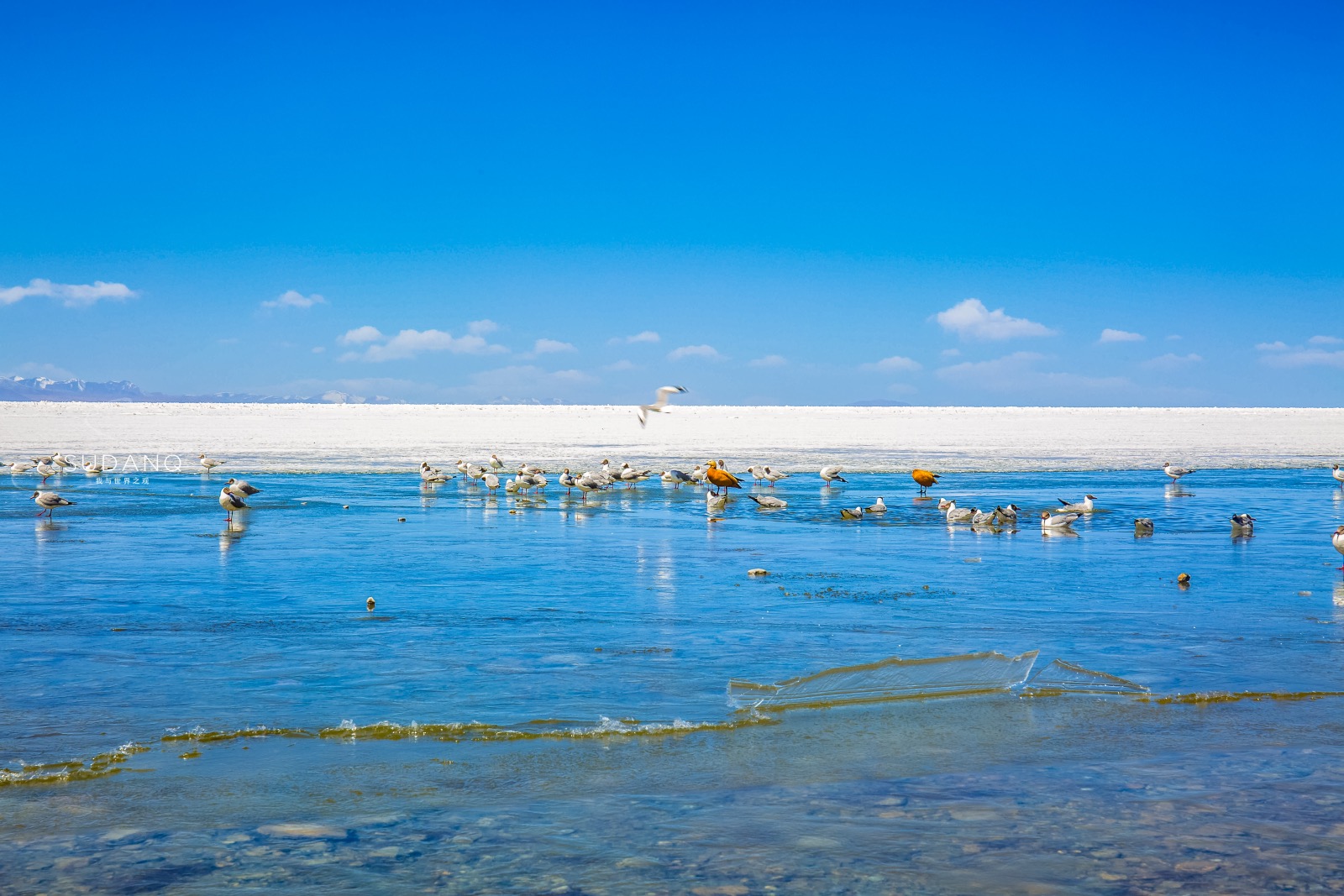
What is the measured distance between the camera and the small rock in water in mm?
5410

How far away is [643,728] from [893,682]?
2.24 meters

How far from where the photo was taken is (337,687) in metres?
8.17

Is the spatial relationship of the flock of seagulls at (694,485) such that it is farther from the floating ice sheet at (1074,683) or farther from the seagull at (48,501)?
the floating ice sheet at (1074,683)

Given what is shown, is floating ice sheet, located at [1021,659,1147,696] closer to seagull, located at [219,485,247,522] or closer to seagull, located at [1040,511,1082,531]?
seagull, located at [1040,511,1082,531]

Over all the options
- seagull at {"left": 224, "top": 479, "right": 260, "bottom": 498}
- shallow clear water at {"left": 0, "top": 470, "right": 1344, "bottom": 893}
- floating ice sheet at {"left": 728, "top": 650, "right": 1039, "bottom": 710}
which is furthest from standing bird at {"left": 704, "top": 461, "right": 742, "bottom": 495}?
floating ice sheet at {"left": 728, "top": 650, "right": 1039, "bottom": 710}

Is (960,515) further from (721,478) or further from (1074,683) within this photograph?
(1074,683)

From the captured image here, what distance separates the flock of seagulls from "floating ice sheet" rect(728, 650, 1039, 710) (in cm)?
796

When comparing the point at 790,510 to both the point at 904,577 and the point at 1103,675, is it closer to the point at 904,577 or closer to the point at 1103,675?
the point at 904,577

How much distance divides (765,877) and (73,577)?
418 inches

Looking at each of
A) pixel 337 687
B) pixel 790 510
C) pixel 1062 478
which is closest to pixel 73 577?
pixel 337 687

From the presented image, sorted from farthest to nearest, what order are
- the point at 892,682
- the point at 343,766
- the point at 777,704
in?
the point at 892,682, the point at 777,704, the point at 343,766

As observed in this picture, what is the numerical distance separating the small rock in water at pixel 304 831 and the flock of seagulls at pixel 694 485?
43.6 ft

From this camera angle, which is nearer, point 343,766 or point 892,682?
point 343,766

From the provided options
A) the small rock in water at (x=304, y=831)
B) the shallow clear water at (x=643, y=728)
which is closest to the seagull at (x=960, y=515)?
the shallow clear water at (x=643, y=728)
